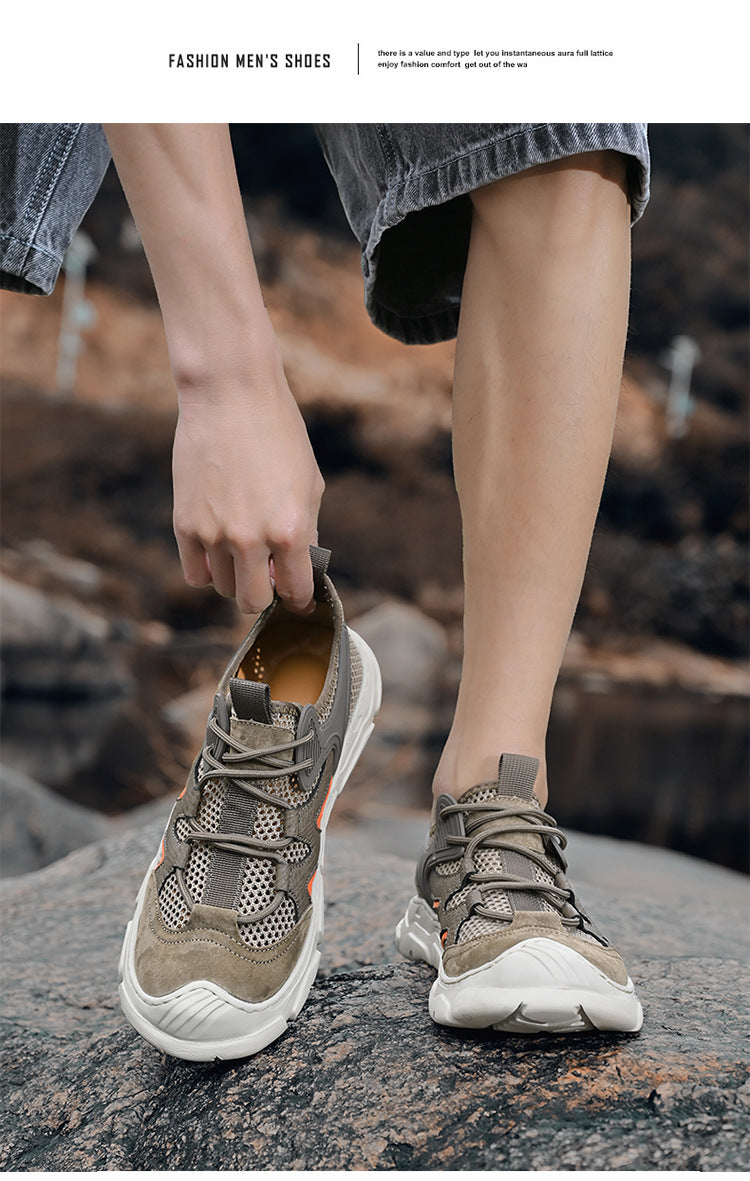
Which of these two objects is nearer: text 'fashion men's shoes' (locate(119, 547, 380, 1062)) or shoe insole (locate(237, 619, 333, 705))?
text 'fashion men's shoes' (locate(119, 547, 380, 1062))

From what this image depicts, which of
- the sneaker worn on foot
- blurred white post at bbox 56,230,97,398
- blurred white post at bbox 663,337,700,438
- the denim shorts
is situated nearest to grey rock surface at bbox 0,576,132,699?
blurred white post at bbox 56,230,97,398

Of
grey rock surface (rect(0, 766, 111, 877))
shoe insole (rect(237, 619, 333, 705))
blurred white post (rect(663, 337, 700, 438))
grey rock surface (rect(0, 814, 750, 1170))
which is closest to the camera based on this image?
grey rock surface (rect(0, 814, 750, 1170))

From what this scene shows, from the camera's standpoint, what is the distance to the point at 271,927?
1.64 ft

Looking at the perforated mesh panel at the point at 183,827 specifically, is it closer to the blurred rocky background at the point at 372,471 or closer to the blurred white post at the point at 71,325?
the blurred rocky background at the point at 372,471

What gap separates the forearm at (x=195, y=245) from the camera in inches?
19.0

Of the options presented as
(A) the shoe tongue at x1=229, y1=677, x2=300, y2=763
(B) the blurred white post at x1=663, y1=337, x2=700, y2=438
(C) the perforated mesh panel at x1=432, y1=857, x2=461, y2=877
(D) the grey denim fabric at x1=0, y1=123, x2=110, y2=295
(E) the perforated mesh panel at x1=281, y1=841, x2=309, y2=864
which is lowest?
(C) the perforated mesh panel at x1=432, y1=857, x2=461, y2=877

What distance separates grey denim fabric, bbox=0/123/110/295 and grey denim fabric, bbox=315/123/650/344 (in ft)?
0.62

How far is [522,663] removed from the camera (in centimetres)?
55

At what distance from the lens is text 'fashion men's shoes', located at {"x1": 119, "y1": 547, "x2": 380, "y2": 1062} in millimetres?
464

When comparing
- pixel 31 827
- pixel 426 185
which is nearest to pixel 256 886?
pixel 426 185

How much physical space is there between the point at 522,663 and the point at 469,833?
11cm

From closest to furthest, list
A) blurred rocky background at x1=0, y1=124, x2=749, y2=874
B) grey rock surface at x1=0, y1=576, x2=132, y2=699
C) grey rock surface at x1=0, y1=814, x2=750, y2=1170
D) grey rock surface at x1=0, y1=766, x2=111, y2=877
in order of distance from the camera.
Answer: grey rock surface at x1=0, y1=814, x2=750, y2=1170 → grey rock surface at x1=0, y1=766, x2=111, y2=877 → grey rock surface at x1=0, y1=576, x2=132, y2=699 → blurred rocky background at x1=0, y1=124, x2=749, y2=874

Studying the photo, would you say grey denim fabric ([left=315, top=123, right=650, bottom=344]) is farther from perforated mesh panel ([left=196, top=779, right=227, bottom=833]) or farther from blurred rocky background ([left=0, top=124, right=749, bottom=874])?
blurred rocky background ([left=0, top=124, right=749, bottom=874])
